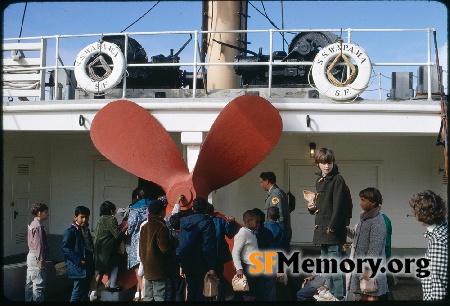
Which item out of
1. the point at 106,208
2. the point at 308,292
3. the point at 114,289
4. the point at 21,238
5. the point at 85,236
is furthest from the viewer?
the point at 21,238

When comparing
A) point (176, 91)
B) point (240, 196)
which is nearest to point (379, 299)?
point (240, 196)

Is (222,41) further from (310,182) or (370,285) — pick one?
(370,285)

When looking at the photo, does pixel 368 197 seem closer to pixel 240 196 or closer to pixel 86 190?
pixel 240 196

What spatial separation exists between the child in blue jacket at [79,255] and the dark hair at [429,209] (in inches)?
150

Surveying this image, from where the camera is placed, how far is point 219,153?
20.9 ft

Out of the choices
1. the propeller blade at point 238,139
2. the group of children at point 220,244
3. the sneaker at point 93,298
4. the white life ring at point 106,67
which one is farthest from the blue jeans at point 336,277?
the white life ring at point 106,67

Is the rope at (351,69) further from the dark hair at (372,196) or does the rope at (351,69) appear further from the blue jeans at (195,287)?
the blue jeans at (195,287)

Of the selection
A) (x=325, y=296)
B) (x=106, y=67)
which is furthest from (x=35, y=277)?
(x=325, y=296)

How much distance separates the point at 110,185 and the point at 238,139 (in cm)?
403

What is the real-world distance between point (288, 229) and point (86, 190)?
4761 millimetres

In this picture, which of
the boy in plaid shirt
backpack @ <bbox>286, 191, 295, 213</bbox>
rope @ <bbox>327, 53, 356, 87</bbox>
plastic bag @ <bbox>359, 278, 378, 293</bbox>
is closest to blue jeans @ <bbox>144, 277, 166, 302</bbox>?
plastic bag @ <bbox>359, 278, 378, 293</bbox>

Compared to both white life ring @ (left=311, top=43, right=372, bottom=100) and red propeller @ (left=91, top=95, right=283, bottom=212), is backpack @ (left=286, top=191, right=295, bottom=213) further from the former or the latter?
white life ring @ (left=311, top=43, right=372, bottom=100)

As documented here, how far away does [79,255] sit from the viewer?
576 cm

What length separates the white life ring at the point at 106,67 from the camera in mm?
7227
